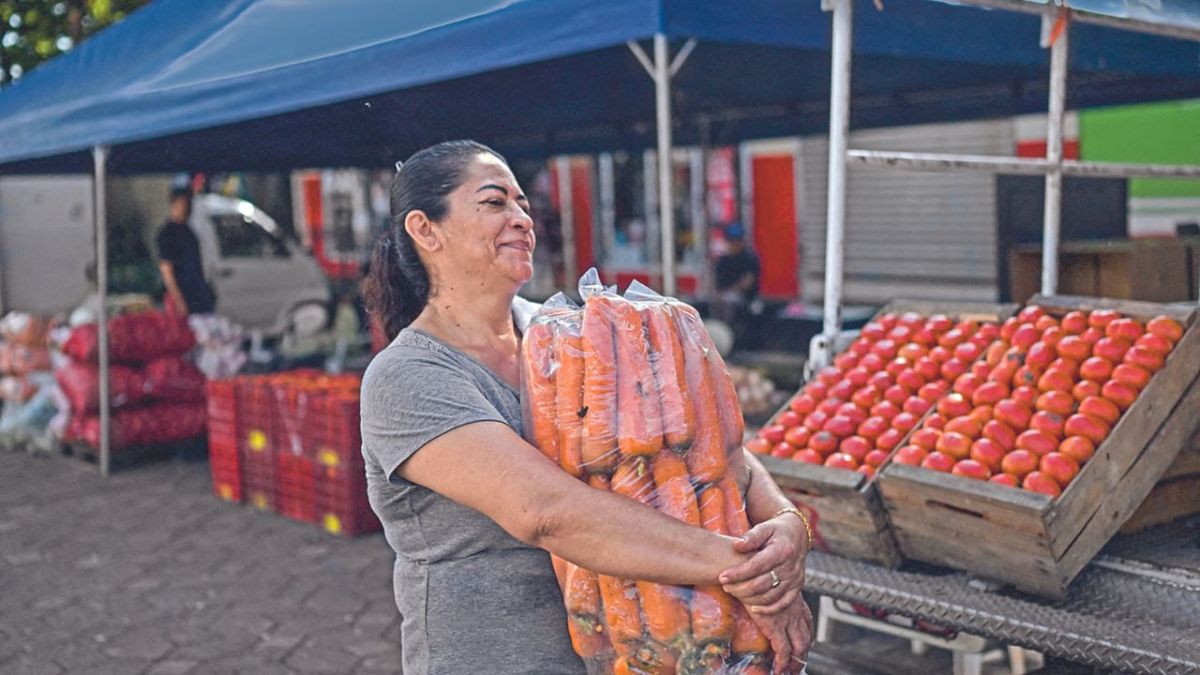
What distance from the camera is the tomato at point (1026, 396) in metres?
3.21

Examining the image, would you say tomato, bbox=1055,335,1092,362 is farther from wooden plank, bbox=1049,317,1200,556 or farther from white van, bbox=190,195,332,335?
white van, bbox=190,195,332,335

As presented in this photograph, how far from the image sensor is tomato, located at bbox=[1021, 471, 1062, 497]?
2.86m

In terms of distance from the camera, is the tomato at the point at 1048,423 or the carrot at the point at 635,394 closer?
the carrot at the point at 635,394

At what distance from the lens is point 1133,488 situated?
3.00 metres

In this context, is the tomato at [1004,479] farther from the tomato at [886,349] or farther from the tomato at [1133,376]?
the tomato at [886,349]

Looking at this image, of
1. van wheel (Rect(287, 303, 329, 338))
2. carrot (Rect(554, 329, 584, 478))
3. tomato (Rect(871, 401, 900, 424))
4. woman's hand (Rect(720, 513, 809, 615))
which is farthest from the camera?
van wheel (Rect(287, 303, 329, 338))

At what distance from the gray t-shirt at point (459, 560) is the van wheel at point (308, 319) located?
8.85 meters

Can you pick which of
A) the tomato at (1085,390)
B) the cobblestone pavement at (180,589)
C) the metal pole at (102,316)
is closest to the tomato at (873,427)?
the tomato at (1085,390)

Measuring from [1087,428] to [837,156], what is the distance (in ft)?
4.13

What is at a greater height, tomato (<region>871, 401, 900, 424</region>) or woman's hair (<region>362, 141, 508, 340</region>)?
woman's hair (<region>362, 141, 508, 340</region>)

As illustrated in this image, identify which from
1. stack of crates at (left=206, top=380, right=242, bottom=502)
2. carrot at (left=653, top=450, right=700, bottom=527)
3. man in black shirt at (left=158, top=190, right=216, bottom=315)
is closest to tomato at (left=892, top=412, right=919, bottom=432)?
carrot at (left=653, top=450, right=700, bottom=527)

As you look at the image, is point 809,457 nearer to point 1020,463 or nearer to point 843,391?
point 843,391

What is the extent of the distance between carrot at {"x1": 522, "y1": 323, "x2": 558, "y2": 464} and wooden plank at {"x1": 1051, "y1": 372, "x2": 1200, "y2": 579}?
1.59 meters

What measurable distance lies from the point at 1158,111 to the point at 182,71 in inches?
336
